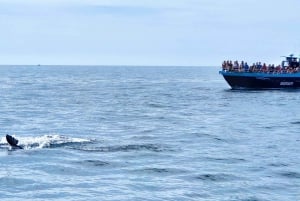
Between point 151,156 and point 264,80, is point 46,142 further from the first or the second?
point 264,80

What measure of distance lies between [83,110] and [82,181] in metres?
29.2

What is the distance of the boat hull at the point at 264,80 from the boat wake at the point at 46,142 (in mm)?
45214

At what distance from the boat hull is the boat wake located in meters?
45.2

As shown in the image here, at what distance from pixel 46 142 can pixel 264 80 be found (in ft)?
159

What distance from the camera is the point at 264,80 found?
2857 inches

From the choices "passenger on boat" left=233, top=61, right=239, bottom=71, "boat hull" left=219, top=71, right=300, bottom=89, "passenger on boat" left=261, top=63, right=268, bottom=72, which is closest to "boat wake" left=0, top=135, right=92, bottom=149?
"passenger on boat" left=233, top=61, right=239, bottom=71

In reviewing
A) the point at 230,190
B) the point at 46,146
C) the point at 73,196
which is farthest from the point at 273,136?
the point at 73,196

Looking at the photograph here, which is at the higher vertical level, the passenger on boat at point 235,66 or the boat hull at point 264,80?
the passenger on boat at point 235,66

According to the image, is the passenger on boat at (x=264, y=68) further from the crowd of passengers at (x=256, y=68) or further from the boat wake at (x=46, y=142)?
the boat wake at (x=46, y=142)

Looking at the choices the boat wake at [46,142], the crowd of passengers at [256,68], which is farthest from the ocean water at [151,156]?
the crowd of passengers at [256,68]

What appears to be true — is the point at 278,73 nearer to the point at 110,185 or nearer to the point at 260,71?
the point at 260,71

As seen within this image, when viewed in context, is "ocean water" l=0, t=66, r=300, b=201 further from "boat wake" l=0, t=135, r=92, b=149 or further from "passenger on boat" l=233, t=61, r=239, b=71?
"passenger on boat" l=233, t=61, r=239, b=71

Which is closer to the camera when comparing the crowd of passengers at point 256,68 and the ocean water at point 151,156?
the ocean water at point 151,156

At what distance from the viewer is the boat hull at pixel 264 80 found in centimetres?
7206
